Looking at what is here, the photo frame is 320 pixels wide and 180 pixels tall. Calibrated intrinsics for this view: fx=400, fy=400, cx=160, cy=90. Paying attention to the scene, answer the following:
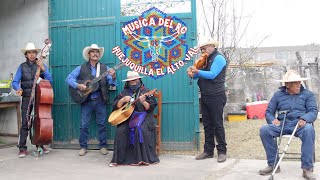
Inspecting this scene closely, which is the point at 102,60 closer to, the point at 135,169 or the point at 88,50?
the point at 88,50

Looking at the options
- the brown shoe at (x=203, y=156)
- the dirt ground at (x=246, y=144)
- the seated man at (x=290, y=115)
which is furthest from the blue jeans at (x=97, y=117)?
the seated man at (x=290, y=115)

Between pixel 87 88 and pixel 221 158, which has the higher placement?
pixel 87 88

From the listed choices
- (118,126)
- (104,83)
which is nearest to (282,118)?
(118,126)

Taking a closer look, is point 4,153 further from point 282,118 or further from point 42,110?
point 282,118

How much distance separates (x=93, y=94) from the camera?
6.44 meters

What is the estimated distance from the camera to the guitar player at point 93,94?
6.43 m

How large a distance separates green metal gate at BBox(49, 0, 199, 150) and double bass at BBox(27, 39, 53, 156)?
0.75m

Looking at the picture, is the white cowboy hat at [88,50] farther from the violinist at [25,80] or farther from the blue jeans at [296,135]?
the blue jeans at [296,135]

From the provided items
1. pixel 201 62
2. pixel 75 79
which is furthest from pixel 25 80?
pixel 201 62

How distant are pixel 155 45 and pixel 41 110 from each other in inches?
81.8

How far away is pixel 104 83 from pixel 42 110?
1.04 meters

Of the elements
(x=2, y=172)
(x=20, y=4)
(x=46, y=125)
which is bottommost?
(x=2, y=172)

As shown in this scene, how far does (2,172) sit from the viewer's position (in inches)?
211

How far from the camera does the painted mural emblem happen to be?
255 inches
